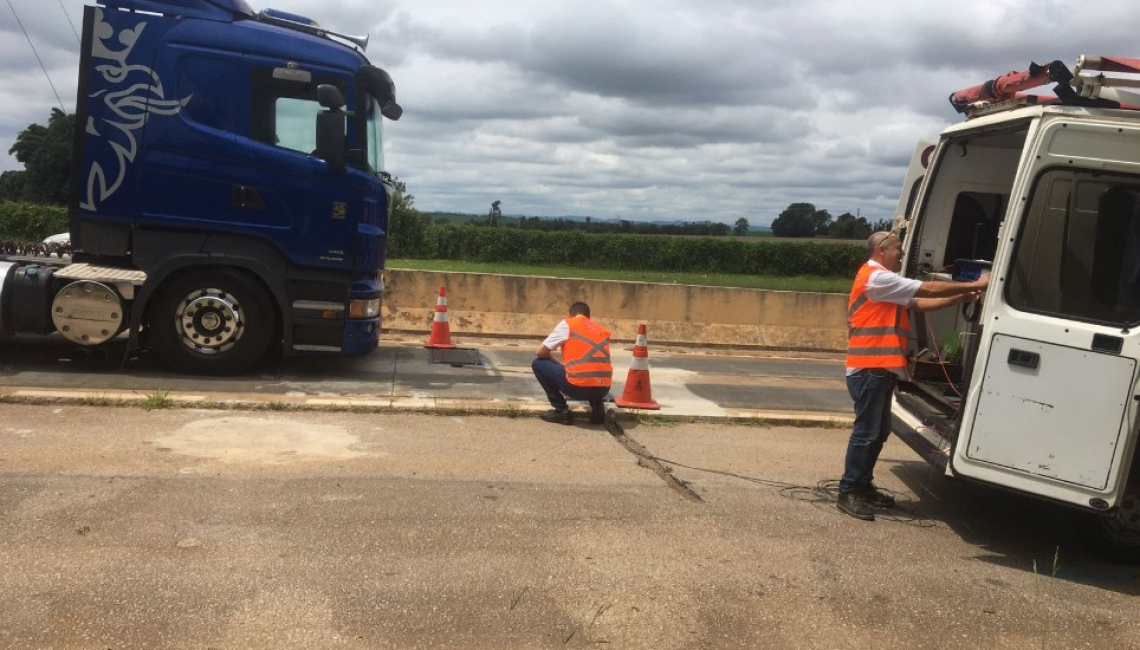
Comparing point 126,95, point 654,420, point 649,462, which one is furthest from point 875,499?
point 126,95

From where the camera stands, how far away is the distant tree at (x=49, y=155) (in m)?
8.64

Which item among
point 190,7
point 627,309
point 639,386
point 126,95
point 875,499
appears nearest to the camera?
point 875,499

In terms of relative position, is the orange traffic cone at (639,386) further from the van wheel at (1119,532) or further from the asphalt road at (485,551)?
the van wheel at (1119,532)

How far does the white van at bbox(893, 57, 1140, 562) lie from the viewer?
4.56 m

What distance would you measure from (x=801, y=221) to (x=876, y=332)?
28.0 metres

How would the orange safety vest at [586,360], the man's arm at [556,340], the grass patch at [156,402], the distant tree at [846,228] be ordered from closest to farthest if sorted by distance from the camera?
the grass patch at [156,402] → the orange safety vest at [586,360] → the man's arm at [556,340] → the distant tree at [846,228]

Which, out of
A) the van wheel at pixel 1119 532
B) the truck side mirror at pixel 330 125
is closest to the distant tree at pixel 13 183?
the truck side mirror at pixel 330 125

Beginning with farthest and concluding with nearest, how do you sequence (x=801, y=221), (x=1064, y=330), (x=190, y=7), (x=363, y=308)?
1. (x=801, y=221)
2. (x=363, y=308)
3. (x=190, y=7)
4. (x=1064, y=330)

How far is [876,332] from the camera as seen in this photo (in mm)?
5418

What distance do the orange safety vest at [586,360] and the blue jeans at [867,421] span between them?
2.46 metres

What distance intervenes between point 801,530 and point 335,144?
5.42 meters

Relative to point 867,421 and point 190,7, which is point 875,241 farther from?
point 190,7

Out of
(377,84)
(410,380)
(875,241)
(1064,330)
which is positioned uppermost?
(377,84)

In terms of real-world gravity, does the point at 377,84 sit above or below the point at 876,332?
above
